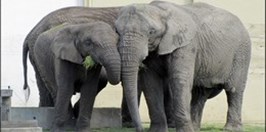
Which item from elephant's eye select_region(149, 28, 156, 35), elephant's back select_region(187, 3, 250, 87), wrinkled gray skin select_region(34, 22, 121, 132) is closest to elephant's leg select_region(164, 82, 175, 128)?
elephant's back select_region(187, 3, 250, 87)

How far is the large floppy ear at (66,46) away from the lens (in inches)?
424

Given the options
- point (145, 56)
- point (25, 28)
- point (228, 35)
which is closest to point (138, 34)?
point (145, 56)

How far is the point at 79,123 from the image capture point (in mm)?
11055

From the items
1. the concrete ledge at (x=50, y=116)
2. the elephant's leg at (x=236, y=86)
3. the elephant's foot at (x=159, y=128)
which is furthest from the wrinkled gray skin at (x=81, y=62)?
the elephant's leg at (x=236, y=86)

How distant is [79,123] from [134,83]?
3.56 feet

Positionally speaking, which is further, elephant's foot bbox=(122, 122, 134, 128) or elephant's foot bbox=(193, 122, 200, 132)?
elephant's foot bbox=(122, 122, 134, 128)

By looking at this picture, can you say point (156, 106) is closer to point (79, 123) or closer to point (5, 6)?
point (79, 123)

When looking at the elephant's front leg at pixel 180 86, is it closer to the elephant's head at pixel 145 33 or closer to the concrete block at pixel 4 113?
the elephant's head at pixel 145 33

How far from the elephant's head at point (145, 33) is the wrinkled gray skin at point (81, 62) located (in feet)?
0.35

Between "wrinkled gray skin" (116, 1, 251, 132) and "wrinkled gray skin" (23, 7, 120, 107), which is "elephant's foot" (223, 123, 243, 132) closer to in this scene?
"wrinkled gray skin" (116, 1, 251, 132)

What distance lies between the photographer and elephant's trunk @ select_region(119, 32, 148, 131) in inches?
403

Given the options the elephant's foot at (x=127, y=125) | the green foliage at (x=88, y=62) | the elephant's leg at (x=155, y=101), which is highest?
the green foliage at (x=88, y=62)

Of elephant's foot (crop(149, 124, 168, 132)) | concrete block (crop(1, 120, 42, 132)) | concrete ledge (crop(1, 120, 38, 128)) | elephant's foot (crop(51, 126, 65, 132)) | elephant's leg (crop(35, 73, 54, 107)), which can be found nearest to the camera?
concrete block (crop(1, 120, 42, 132))

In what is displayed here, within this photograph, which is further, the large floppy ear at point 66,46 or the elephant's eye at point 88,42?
the large floppy ear at point 66,46
